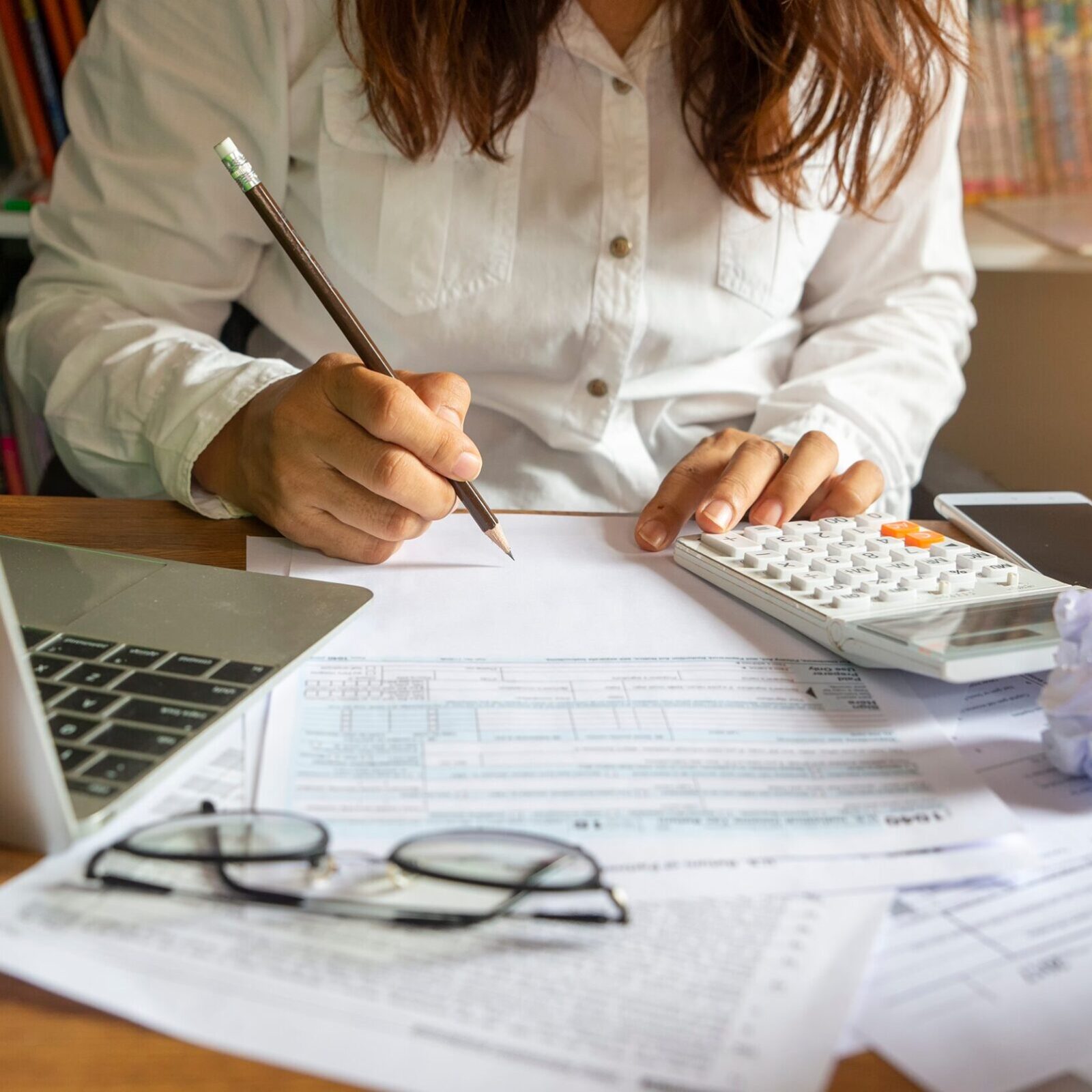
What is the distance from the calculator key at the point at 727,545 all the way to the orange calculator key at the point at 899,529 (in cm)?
8

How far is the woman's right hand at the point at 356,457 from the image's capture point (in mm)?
606

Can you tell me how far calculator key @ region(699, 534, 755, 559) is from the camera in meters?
0.63

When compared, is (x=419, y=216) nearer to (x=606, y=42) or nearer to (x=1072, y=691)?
(x=606, y=42)

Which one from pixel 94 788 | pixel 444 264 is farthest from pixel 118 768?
pixel 444 264

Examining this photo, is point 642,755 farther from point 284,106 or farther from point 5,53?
point 5,53

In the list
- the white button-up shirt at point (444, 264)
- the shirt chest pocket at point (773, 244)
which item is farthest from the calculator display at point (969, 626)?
the shirt chest pocket at point (773, 244)

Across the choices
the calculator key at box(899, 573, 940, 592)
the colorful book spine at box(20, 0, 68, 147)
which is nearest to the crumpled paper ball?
the calculator key at box(899, 573, 940, 592)

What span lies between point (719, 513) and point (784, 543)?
5cm

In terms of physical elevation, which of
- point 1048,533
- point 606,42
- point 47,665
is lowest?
point 1048,533

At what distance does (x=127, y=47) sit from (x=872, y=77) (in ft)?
1.75

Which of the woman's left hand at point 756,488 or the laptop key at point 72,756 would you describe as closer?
the laptop key at point 72,756

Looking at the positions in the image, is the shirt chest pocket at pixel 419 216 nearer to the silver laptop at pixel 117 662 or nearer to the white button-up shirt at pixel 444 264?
the white button-up shirt at pixel 444 264

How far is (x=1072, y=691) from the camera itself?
46 centimetres

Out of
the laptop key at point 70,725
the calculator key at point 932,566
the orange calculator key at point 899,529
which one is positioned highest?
the laptop key at point 70,725
